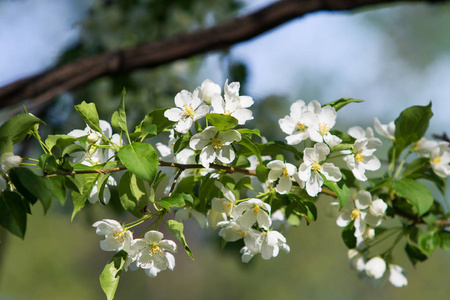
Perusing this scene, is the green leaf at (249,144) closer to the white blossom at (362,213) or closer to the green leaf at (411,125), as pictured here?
the white blossom at (362,213)

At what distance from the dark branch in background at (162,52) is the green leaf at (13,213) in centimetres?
102

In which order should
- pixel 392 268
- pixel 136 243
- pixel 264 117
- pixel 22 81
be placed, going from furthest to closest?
pixel 264 117 → pixel 22 81 → pixel 392 268 → pixel 136 243

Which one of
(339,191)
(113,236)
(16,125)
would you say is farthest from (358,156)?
(16,125)

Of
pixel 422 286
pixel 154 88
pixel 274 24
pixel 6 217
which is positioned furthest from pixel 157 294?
pixel 6 217

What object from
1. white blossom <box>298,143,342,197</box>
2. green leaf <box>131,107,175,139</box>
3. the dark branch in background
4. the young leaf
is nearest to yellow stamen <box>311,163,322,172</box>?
white blossom <box>298,143,342,197</box>

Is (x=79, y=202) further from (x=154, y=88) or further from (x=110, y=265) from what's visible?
(x=154, y=88)

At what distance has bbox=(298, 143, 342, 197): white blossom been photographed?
0.70 metres

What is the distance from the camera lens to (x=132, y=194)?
709mm

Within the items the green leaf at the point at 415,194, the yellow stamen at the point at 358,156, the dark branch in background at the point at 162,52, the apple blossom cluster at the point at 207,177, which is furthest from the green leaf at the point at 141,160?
the dark branch in background at the point at 162,52

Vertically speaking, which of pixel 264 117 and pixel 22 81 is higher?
pixel 22 81

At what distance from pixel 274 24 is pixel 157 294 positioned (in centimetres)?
1127

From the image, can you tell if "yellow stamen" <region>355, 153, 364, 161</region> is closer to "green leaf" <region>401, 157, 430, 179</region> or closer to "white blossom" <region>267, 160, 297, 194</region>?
"white blossom" <region>267, 160, 297, 194</region>

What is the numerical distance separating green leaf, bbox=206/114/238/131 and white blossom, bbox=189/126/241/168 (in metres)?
0.01

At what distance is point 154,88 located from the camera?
2277 mm
